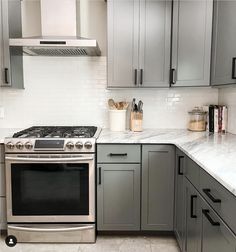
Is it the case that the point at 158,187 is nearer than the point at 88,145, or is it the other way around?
the point at 88,145

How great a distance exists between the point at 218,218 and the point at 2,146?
6.19ft

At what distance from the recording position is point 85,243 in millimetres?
2631

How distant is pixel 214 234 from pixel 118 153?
1210 millimetres

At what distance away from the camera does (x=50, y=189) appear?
259cm

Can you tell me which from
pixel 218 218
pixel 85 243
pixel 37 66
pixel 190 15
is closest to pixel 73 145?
pixel 85 243

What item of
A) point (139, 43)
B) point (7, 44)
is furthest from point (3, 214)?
point (139, 43)

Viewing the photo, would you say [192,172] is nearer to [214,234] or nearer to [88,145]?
[214,234]

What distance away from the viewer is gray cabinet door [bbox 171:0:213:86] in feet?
8.87

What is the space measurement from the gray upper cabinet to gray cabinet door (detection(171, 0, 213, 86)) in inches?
59.8

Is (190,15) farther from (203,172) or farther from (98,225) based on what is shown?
(98,225)

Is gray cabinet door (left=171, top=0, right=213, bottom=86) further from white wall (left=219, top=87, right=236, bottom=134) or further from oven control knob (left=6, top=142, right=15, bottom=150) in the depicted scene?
oven control knob (left=6, top=142, right=15, bottom=150)

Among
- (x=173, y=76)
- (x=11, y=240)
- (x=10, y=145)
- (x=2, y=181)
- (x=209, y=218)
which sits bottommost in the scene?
(x=11, y=240)

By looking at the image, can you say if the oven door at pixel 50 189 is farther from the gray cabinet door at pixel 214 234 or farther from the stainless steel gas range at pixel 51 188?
the gray cabinet door at pixel 214 234

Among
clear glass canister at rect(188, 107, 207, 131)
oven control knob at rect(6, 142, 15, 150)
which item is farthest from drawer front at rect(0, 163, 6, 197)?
clear glass canister at rect(188, 107, 207, 131)
